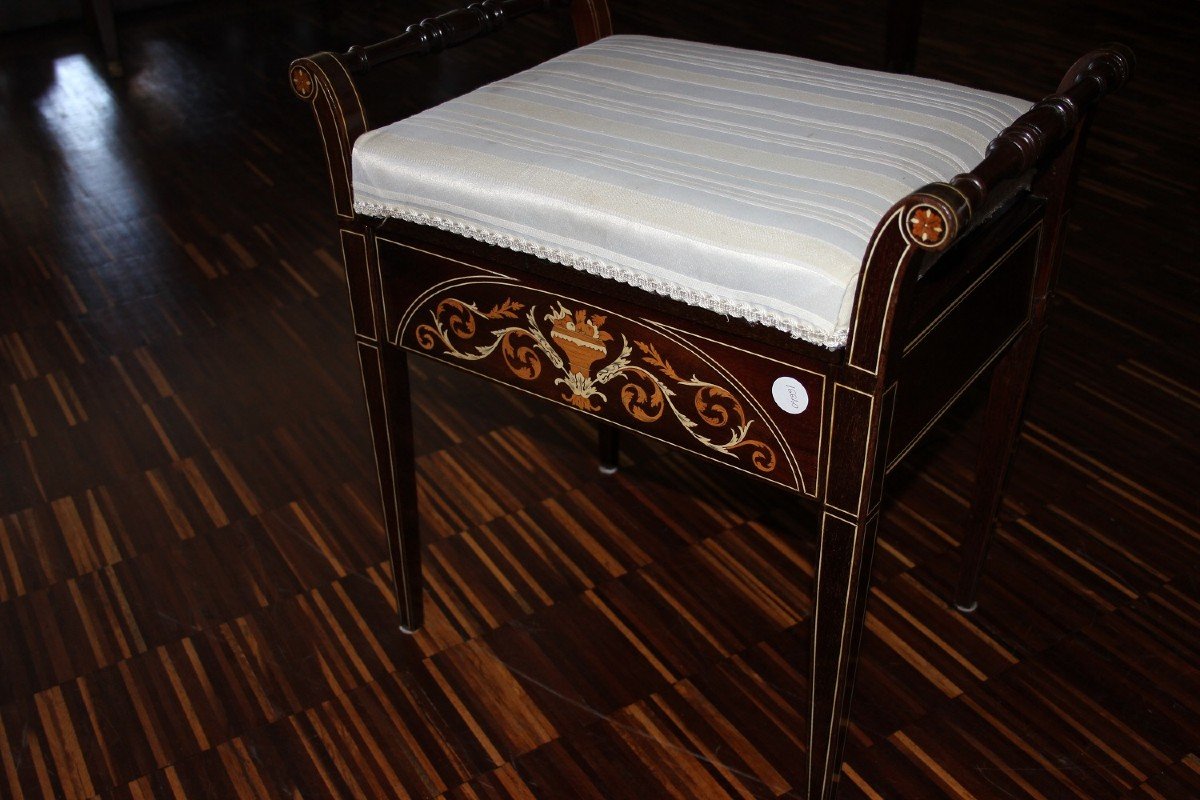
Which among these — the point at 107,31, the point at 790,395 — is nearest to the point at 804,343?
the point at 790,395

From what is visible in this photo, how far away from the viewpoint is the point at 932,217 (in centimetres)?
67

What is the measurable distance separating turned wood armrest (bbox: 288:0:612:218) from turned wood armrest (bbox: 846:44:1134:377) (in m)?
0.42

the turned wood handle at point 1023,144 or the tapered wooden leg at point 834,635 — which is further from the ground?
the turned wood handle at point 1023,144

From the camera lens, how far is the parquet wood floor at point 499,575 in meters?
1.07

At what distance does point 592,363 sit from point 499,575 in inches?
17.7

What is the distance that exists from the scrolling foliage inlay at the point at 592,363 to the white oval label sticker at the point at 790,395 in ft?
0.10

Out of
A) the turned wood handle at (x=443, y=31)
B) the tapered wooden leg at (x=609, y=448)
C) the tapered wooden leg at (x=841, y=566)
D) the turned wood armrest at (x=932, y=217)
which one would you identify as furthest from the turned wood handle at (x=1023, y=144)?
the tapered wooden leg at (x=609, y=448)

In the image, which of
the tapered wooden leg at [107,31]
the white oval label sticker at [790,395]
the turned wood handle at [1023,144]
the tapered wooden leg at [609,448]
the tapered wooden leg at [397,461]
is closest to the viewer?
the turned wood handle at [1023,144]

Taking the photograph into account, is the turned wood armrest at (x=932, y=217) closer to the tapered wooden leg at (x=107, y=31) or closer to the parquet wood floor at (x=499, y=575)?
the parquet wood floor at (x=499, y=575)

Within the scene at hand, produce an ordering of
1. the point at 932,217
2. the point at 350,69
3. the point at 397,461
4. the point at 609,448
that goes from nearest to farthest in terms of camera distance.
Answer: the point at 932,217, the point at 350,69, the point at 397,461, the point at 609,448

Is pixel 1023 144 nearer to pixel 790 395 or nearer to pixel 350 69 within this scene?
pixel 790 395

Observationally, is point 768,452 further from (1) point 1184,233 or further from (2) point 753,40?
(2) point 753,40

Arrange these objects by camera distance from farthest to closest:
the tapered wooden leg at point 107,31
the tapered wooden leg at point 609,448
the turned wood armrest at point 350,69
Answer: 1. the tapered wooden leg at point 107,31
2. the tapered wooden leg at point 609,448
3. the turned wood armrest at point 350,69

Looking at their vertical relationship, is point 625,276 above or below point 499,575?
above
